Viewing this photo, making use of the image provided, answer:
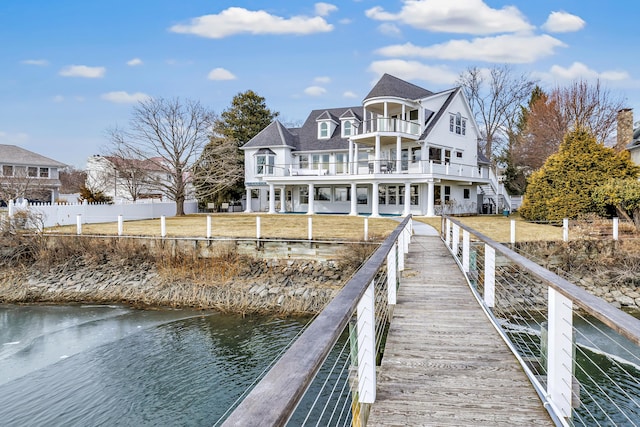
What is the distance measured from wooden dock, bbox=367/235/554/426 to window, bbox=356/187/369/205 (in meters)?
23.0

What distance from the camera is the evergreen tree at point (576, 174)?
18.8 metres

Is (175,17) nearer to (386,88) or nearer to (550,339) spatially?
(386,88)

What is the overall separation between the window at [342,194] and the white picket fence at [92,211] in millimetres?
12401

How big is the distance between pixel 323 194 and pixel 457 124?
11259mm

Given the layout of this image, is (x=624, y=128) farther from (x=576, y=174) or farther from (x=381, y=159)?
(x=381, y=159)

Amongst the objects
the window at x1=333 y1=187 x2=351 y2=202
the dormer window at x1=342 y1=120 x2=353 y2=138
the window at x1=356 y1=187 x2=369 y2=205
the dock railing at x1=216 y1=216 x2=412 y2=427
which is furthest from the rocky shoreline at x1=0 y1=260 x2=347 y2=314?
the dormer window at x1=342 y1=120 x2=353 y2=138

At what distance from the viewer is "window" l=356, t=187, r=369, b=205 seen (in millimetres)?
28906

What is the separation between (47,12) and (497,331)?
23360mm

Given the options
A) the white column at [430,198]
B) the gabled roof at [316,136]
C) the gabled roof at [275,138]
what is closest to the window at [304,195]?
the gabled roof at [316,136]

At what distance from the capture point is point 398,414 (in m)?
2.90

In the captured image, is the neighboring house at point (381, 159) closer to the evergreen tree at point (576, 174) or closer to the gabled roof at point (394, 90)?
the gabled roof at point (394, 90)

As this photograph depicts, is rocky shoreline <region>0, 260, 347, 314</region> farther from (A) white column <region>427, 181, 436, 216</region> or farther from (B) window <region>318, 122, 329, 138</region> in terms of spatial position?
(B) window <region>318, 122, 329, 138</region>

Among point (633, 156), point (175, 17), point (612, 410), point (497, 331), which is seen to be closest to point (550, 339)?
point (497, 331)

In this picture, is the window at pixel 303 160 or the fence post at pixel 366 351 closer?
the fence post at pixel 366 351
